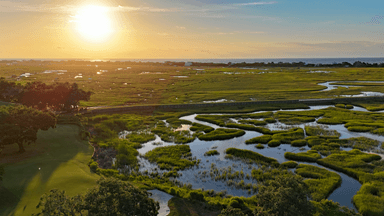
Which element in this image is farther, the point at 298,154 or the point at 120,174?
the point at 298,154

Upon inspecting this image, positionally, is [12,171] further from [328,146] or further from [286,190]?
[328,146]

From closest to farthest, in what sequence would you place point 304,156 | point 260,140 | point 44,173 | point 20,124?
point 44,173 → point 20,124 → point 304,156 → point 260,140

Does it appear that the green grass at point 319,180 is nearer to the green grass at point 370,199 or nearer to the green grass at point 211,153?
the green grass at point 370,199

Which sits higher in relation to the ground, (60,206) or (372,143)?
(60,206)

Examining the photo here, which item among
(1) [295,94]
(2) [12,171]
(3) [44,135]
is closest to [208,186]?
(2) [12,171]

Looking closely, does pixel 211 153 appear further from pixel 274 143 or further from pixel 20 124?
pixel 20 124

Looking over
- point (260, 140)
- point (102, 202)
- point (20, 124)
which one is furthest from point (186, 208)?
point (20, 124)
